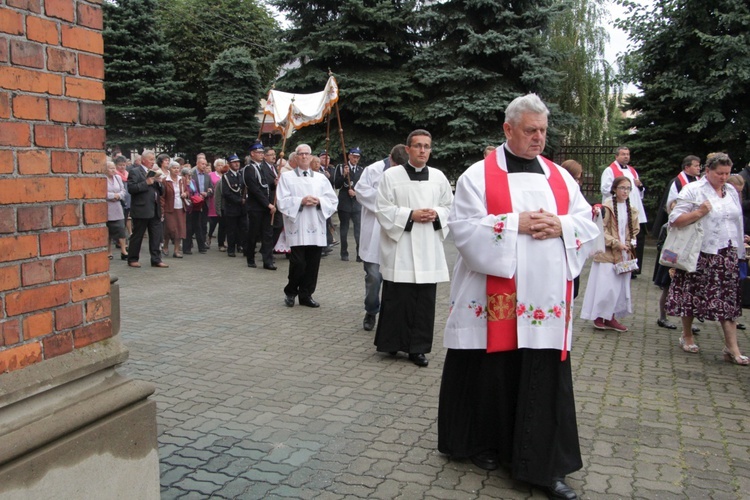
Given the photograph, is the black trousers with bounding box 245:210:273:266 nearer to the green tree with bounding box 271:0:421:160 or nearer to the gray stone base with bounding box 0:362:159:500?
the green tree with bounding box 271:0:421:160

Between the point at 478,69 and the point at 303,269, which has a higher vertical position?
the point at 478,69

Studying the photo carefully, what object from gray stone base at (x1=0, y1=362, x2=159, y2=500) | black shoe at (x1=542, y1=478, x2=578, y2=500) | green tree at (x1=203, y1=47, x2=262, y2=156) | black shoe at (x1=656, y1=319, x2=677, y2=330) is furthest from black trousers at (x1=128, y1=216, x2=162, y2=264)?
green tree at (x1=203, y1=47, x2=262, y2=156)

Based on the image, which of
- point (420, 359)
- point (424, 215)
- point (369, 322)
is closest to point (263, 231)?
point (369, 322)

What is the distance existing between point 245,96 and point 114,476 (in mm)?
24812

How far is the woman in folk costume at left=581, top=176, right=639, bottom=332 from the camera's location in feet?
25.9

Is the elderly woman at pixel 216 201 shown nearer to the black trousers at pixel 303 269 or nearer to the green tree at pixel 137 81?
the black trousers at pixel 303 269

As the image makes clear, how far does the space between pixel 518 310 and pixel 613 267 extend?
4578 mm

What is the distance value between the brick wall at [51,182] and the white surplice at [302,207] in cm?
572

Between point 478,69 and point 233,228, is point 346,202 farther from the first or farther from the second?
point 478,69

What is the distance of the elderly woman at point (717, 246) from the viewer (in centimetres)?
654

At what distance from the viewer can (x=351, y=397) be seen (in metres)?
5.29

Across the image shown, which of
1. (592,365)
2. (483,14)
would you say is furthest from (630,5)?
(592,365)

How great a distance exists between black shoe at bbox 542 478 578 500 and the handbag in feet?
12.0

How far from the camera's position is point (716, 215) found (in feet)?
21.5
